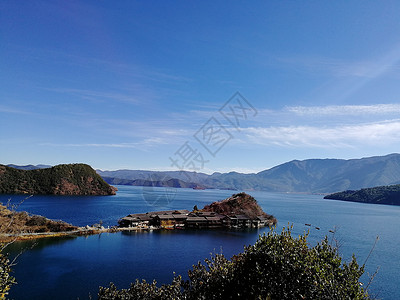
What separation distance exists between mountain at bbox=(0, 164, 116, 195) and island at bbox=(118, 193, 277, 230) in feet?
323

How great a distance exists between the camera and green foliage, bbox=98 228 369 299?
1116cm

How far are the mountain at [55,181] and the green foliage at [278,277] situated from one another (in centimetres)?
15041

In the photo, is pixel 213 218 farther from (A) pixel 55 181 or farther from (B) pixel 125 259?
(A) pixel 55 181

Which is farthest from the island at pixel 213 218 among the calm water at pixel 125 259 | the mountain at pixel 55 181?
the mountain at pixel 55 181

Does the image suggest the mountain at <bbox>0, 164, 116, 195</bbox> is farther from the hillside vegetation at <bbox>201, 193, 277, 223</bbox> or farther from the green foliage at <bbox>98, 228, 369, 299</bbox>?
the green foliage at <bbox>98, 228, 369, 299</bbox>

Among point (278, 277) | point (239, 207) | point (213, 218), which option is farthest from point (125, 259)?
point (239, 207)

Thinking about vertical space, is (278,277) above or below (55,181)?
below

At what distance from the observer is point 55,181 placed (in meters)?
146

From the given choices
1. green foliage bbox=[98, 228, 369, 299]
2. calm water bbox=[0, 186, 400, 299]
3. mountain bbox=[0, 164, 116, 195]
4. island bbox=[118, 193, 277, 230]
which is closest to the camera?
green foliage bbox=[98, 228, 369, 299]

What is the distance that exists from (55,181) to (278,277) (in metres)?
161

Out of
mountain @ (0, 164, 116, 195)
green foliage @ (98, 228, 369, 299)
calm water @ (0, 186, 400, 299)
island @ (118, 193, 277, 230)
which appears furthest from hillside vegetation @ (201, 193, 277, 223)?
mountain @ (0, 164, 116, 195)

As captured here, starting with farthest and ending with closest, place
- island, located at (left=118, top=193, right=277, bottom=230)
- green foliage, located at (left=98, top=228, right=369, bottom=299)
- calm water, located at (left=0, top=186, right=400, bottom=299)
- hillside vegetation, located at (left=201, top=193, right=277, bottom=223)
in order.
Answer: hillside vegetation, located at (left=201, top=193, right=277, bottom=223) < island, located at (left=118, top=193, right=277, bottom=230) < calm water, located at (left=0, top=186, right=400, bottom=299) < green foliage, located at (left=98, top=228, right=369, bottom=299)

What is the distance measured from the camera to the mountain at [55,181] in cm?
13438

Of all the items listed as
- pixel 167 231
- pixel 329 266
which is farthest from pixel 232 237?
pixel 329 266
